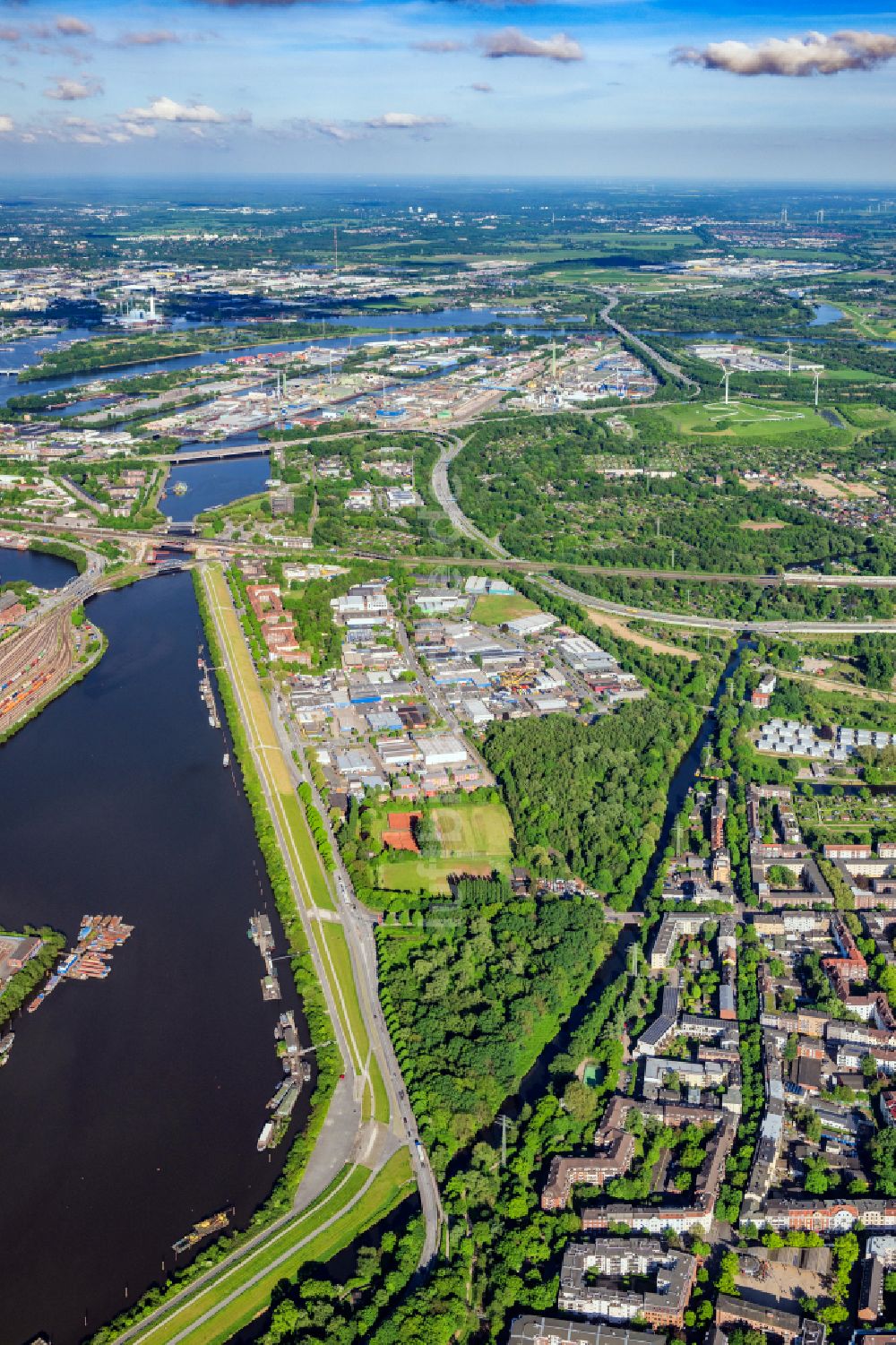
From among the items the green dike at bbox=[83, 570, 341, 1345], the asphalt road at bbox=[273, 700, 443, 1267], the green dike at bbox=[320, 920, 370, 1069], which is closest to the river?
the green dike at bbox=[83, 570, 341, 1345]

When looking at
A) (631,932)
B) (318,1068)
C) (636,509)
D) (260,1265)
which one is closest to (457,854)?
(631,932)

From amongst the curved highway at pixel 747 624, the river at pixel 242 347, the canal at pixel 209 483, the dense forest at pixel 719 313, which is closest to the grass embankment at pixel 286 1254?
the curved highway at pixel 747 624

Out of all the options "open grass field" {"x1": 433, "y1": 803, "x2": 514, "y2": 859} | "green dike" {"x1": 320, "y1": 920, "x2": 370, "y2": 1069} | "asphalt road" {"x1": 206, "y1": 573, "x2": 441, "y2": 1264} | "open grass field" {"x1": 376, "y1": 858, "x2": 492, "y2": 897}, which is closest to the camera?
"asphalt road" {"x1": 206, "y1": 573, "x2": 441, "y2": 1264}

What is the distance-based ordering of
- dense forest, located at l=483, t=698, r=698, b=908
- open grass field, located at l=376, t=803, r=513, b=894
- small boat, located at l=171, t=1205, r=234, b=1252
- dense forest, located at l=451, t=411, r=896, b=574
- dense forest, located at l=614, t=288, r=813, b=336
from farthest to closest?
dense forest, located at l=614, t=288, r=813, b=336, dense forest, located at l=451, t=411, r=896, b=574, dense forest, located at l=483, t=698, r=698, b=908, open grass field, located at l=376, t=803, r=513, b=894, small boat, located at l=171, t=1205, r=234, b=1252

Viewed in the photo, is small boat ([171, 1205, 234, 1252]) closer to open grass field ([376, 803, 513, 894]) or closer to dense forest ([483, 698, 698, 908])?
open grass field ([376, 803, 513, 894])

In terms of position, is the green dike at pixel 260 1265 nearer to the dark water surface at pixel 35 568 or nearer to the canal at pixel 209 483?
the dark water surface at pixel 35 568

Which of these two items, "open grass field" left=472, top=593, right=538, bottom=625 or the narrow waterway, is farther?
"open grass field" left=472, top=593, right=538, bottom=625
